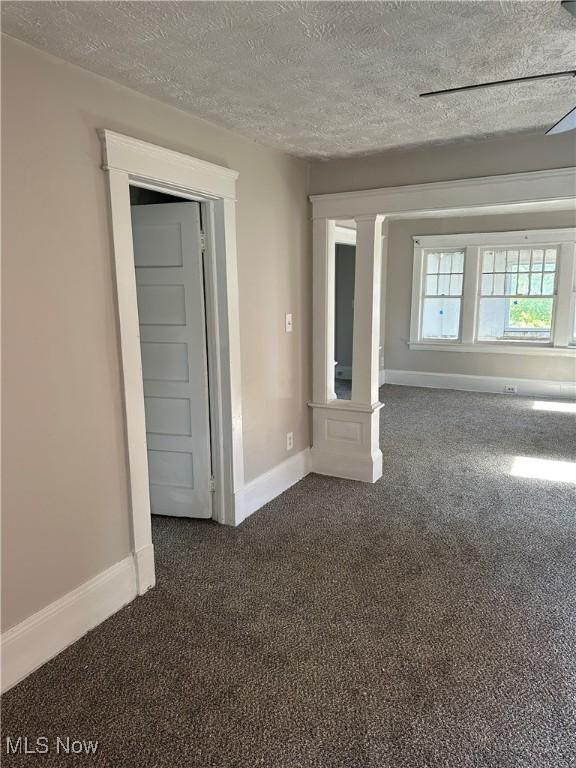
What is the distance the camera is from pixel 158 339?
332cm

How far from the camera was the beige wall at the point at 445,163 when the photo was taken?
314 cm

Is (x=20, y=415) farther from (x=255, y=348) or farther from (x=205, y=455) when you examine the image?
(x=255, y=348)

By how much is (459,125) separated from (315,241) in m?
1.32

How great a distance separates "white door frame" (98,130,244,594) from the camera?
2371 millimetres

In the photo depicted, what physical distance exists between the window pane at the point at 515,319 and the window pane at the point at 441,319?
348mm

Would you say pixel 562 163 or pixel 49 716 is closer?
pixel 49 716

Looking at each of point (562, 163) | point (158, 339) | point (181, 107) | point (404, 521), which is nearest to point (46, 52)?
point (181, 107)

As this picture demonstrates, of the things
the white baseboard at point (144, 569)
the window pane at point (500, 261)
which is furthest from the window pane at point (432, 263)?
the white baseboard at point (144, 569)

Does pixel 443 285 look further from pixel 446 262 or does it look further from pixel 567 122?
pixel 567 122

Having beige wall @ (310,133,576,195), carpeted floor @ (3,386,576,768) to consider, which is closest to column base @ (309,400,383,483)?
carpeted floor @ (3,386,576,768)

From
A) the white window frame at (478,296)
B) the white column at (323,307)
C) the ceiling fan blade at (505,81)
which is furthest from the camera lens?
the white window frame at (478,296)

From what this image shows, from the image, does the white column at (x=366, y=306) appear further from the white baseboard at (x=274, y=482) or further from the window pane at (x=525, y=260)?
the window pane at (x=525, y=260)

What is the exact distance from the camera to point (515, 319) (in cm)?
733

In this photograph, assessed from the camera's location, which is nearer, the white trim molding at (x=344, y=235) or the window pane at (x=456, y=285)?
Result: the white trim molding at (x=344, y=235)
